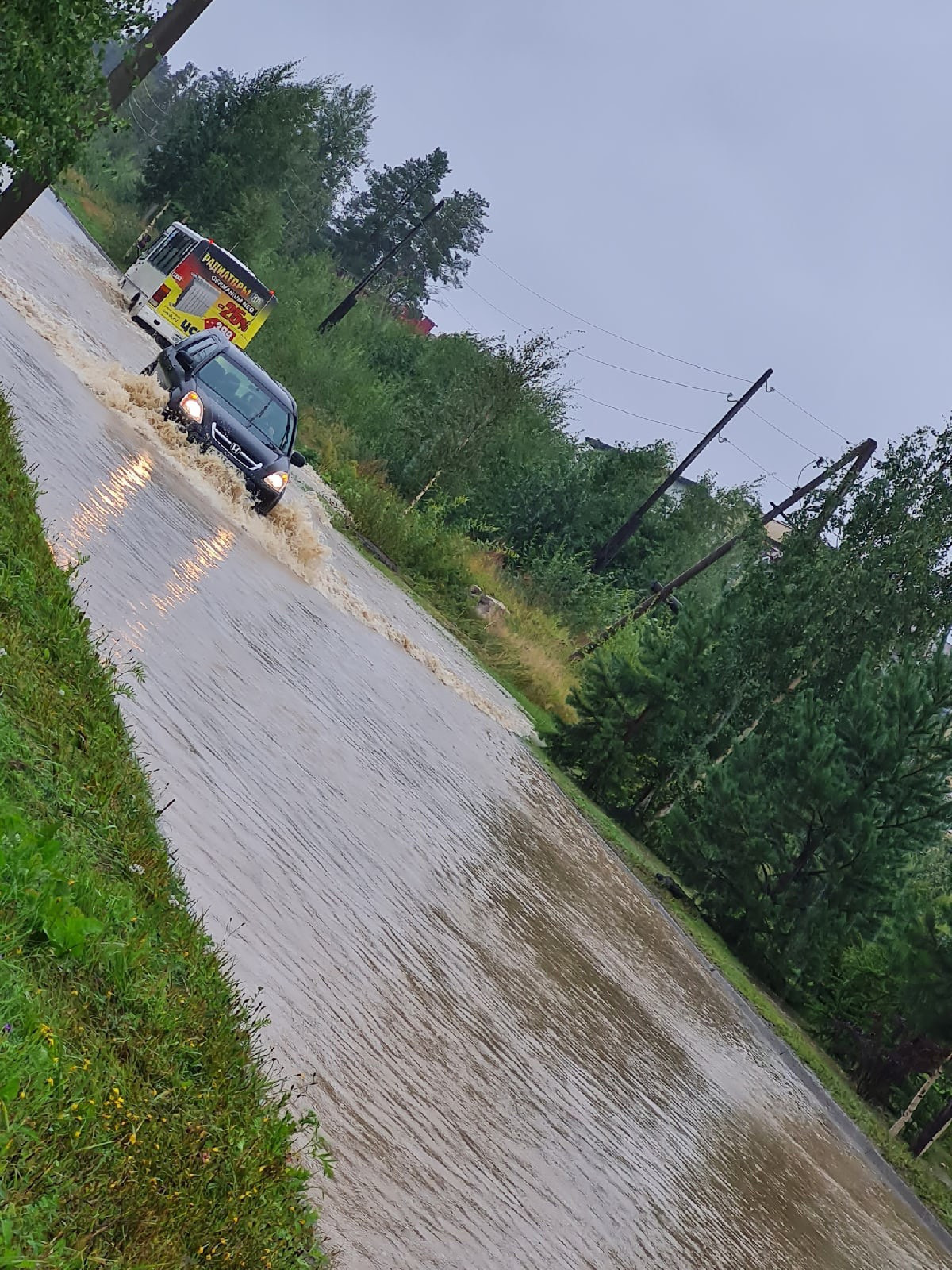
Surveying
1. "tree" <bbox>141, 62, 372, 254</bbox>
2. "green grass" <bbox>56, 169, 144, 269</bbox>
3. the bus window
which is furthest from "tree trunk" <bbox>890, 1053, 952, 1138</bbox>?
"tree" <bbox>141, 62, 372, 254</bbox>

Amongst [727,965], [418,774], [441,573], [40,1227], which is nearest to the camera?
[40,1227]

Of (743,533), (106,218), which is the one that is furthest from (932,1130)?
(106,218)

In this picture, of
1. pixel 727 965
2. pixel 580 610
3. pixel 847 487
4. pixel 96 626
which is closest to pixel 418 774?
pixel 96 626

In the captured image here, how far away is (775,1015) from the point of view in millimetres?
16062

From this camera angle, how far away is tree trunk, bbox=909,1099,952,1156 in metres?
15.3

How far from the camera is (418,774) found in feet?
40.3

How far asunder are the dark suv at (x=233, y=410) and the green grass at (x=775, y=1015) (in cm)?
612

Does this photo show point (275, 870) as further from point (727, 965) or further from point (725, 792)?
point (725, 792)

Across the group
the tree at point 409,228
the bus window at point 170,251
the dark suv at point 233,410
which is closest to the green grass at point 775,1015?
the dark suv at point 233,410

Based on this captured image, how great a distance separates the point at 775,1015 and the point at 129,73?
1318cm

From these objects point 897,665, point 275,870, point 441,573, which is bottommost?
point 275,870

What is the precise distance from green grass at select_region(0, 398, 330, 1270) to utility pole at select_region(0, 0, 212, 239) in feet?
20.7

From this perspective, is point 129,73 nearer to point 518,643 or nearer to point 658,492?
point 518,643

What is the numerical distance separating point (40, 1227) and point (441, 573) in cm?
2601
